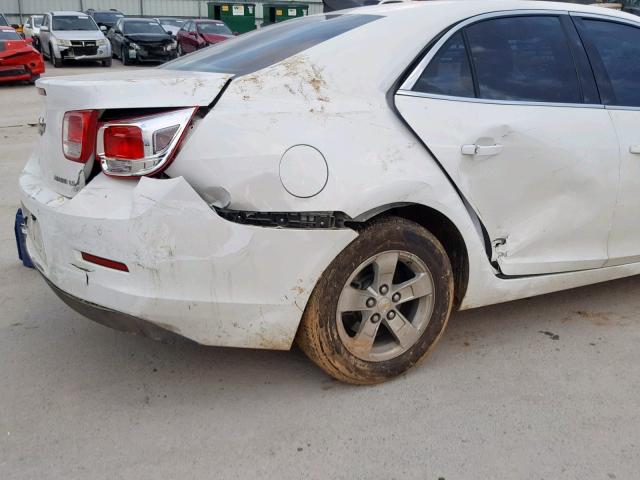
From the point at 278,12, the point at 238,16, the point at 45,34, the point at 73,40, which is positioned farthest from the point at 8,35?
the point at 278,12

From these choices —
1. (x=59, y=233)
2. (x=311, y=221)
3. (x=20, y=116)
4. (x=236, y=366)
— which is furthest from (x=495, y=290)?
(x=20, y=116)

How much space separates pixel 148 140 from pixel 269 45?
35.6 inches

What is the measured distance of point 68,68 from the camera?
2047cm

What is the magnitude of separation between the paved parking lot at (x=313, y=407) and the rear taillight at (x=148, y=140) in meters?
1.02

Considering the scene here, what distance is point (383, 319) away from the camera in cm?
273

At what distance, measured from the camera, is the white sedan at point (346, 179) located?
2.31 meters

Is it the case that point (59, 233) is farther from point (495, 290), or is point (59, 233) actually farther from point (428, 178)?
point (495, 290)

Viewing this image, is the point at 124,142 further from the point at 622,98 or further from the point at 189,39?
the point at 189,39

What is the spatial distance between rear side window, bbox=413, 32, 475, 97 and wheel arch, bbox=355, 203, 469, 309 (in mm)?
510

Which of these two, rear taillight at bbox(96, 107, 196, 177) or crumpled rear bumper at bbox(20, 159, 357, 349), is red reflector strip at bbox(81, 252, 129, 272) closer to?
crumpled rear bumper at bbox(20, 159, 357, 349)

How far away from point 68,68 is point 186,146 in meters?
20.4

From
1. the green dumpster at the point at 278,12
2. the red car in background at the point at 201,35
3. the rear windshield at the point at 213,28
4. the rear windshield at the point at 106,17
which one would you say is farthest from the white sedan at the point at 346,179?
the rear windshield at the point at 106,17

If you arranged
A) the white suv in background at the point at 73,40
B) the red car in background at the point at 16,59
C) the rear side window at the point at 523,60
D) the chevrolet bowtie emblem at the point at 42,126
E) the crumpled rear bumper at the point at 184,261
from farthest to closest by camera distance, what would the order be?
the white suv in background at the point at 73,40
the red car in background at the point at 16,59
the rear side window at the point at 523,60
the chevrolet bowtie emblem at the point at 42,126
the crumpled rear bumper at the point at 184,261

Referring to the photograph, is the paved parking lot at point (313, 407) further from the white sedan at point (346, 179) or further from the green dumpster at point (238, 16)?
the green dumpster at point (238, 16)
